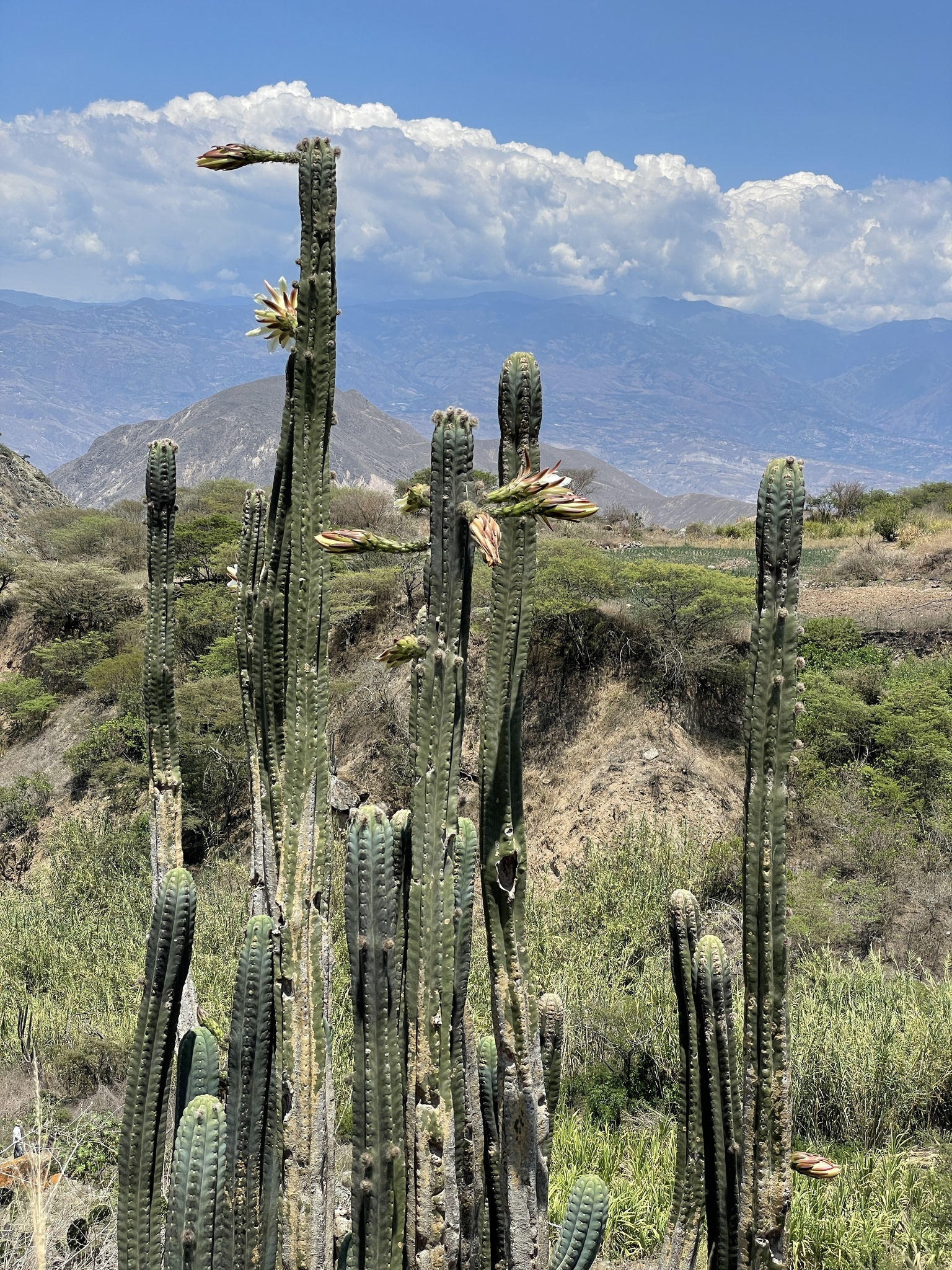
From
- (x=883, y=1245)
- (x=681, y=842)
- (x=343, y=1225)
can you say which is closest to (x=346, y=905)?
(x=343, y=1225)

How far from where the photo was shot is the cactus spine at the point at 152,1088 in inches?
100

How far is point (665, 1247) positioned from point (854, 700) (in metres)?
10.0

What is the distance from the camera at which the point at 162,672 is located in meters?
3.93

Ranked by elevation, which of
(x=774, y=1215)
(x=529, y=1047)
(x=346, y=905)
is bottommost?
(x=774, y=1215)

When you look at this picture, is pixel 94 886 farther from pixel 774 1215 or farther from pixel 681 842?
pixel 774 1215

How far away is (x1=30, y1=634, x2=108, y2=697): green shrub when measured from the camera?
17.6 meters

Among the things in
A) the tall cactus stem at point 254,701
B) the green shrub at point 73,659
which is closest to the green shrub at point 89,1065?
the tall cactus stem at point 254,701

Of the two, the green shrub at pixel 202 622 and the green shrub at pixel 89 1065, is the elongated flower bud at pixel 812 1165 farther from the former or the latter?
the green shrub at pixel 202 622

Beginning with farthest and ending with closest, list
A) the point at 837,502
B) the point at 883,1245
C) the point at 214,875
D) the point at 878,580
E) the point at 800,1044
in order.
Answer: the point at 837,502
the point at 878,580
the point at 214,875
the point at 800,1044
the point at 883,1245

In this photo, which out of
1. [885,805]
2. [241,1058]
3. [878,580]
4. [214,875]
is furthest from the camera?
[878,580]

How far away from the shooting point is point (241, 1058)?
255 centimetres

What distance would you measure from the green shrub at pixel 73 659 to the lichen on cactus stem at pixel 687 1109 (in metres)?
16.5

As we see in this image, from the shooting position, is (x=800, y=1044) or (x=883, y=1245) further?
(x=800, y=1044)

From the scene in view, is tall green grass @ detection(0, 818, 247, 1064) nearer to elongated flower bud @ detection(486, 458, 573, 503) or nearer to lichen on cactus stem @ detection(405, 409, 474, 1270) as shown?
lichen on cactus stem @ detection(405, 409, 474, 1270)
